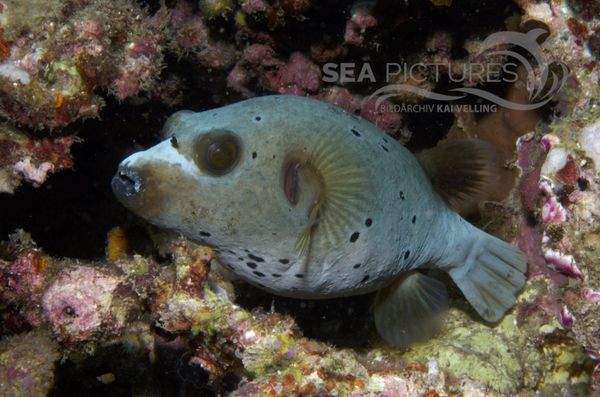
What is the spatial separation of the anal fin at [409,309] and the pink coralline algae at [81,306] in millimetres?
1988

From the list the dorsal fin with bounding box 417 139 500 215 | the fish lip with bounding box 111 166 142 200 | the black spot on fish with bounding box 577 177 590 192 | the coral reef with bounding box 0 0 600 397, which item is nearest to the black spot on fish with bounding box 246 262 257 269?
the coral reef with bounding box 0 0 600 397

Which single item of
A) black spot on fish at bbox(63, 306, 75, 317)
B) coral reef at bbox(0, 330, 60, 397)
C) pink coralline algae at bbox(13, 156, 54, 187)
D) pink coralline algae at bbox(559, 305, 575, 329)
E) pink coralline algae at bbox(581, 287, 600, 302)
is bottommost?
coral reef at bbox(0, 330, 60, 397)

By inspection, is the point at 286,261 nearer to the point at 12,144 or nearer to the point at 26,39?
the point at 12,144

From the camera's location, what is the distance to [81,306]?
3189 millimetres

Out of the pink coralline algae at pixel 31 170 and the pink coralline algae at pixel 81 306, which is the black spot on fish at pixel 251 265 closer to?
the pink coralline algae at pixel 81 306

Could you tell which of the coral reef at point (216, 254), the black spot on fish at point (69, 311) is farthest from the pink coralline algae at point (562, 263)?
the black spot on fish at point (69, 311)

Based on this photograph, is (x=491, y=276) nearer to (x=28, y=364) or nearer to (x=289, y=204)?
(x=289, y=204)

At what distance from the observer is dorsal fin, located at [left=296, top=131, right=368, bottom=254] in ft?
9.71

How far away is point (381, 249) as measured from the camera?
3352mm

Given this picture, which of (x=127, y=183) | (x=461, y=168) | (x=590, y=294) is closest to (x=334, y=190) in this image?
(x=127, y=183)

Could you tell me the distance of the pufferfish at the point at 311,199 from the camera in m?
2.82

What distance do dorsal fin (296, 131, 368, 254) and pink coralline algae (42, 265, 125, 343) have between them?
4.41ft

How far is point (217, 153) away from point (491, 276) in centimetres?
248

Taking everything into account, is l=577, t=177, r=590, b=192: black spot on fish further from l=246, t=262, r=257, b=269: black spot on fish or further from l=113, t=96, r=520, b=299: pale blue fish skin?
l=246, t=262, r=257, b=269: black spot on fish
